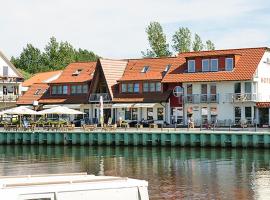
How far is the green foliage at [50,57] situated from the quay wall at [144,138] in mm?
66717

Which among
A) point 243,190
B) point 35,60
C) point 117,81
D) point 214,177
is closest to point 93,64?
point 117,81

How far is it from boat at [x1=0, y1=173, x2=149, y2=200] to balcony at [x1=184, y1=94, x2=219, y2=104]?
56.3 m

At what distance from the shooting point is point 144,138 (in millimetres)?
59469

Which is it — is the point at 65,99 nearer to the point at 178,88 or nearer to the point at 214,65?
the point at 178,88

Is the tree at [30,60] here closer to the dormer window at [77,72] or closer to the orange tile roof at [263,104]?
the dormer window at [77,72]

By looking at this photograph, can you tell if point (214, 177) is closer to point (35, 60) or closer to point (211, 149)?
point (211, 149)

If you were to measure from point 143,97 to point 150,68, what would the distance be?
473 centimetres

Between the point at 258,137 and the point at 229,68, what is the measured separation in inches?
659

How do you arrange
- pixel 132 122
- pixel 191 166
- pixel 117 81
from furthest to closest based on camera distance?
pixel 117 81 → pixel 132 122 → pixel 191 166

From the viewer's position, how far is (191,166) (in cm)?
4425

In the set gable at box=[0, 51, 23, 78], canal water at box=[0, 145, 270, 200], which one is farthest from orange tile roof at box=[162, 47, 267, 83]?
gable at box=[0, 51, 23, 78]

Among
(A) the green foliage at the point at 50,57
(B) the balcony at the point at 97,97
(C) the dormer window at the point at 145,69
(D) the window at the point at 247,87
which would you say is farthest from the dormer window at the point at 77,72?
(A) the green foliage at the point at 50,57

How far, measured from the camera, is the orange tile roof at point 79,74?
81.2 m

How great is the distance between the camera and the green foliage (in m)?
133
